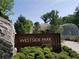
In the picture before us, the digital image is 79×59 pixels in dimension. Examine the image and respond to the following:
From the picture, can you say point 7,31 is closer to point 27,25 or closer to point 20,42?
point 20,42

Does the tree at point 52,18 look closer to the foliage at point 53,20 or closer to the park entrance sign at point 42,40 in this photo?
the foliage at point 53,20

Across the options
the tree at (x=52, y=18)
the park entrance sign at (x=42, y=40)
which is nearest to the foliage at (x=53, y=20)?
the tree at (x=52, y=18)

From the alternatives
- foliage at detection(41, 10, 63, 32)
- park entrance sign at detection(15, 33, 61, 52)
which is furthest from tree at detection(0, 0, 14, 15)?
park entrance sign at detection(15, 33, 61, 52)

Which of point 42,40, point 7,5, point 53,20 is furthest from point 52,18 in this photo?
point 42,40

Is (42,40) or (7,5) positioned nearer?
(42,40)

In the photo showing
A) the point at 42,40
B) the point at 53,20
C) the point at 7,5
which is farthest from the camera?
the point at 53,20

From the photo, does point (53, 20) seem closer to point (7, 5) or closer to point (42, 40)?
point (7, 5)

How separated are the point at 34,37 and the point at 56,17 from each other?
3591 cm

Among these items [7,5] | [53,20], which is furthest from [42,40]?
[53,20]

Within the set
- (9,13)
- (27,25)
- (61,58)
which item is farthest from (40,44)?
(27,25)

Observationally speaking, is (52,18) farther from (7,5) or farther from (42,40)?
(42,40)

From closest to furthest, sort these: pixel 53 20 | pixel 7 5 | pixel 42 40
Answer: pixel 42 40, pixel 7 5, pixel 53 20

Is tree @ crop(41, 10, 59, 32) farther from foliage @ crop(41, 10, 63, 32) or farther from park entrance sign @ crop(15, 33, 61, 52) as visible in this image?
park entrance sign @ crop(15, 33, 61, 52)

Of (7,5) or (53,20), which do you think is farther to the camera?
(53,20)
